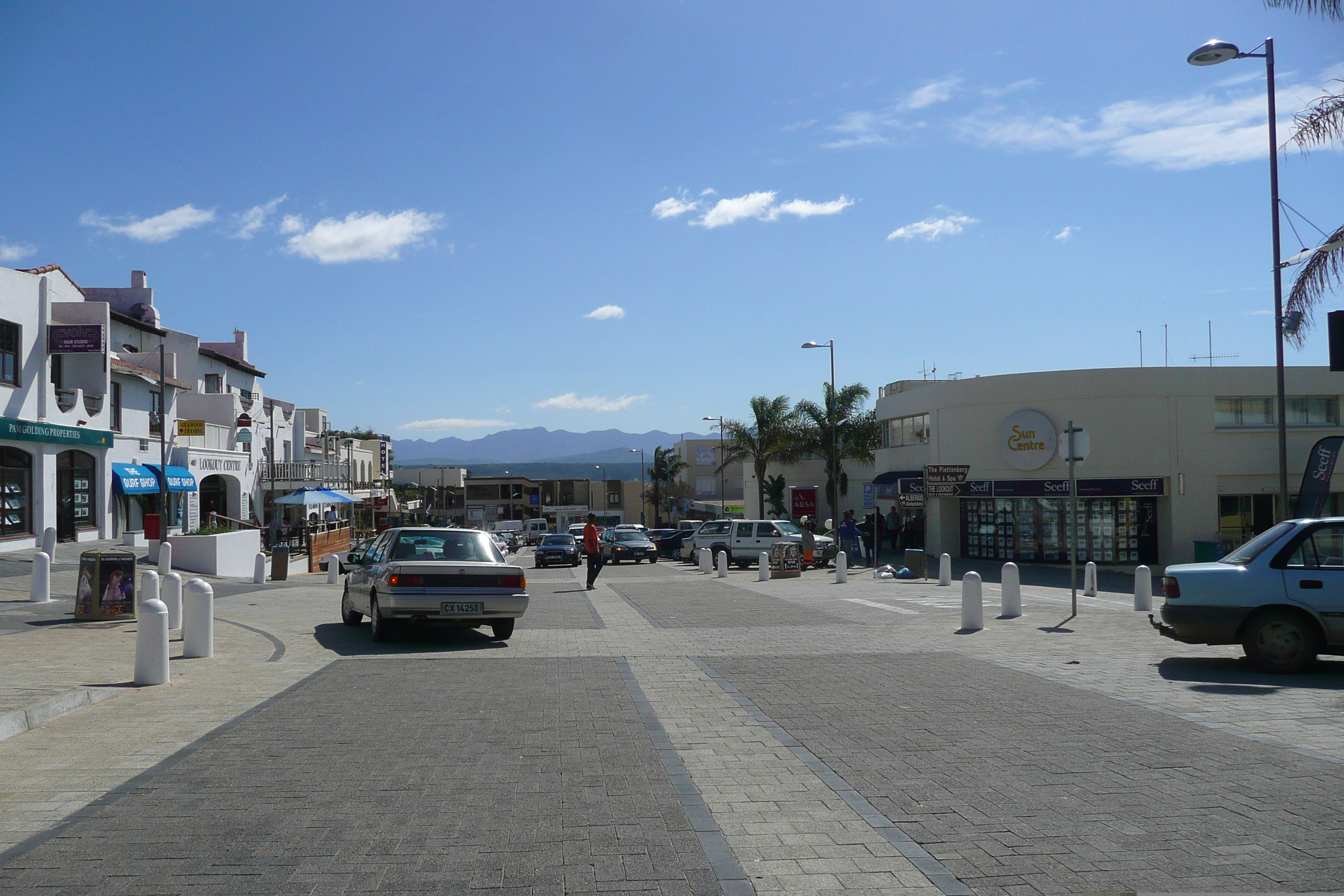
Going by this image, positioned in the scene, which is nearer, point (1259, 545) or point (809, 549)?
point (1259, 545)

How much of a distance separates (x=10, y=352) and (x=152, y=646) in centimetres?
2164

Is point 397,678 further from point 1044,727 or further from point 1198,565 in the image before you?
point 1198,565

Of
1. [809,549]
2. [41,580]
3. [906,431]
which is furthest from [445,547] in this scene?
[906,431]

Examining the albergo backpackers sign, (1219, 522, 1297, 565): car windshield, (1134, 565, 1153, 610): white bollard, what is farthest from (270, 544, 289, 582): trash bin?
(1219, 522, 1297, 565): car windshield

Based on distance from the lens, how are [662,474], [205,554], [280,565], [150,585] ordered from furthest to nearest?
[662,474], [280,565], [205,554], [150,585]

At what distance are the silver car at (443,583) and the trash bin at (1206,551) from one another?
21.3m

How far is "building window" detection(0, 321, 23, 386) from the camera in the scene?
26328mm

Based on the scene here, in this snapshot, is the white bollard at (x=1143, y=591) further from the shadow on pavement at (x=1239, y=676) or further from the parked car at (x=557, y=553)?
the parked car at (x=557, y=553)

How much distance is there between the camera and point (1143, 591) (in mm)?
17641

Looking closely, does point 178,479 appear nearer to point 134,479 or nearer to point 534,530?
point 134,479

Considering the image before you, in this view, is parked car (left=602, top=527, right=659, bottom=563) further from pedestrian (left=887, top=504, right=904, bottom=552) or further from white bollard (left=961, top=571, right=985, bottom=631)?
white bollard (left=961, top=571, right=985, bottom=631)

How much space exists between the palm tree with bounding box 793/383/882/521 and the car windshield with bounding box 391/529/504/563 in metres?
38.5

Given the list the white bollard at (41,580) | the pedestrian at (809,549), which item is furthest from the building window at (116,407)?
the pedestrian at (809,549)

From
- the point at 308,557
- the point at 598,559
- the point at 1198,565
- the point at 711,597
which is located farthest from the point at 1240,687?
the point at 308,557
